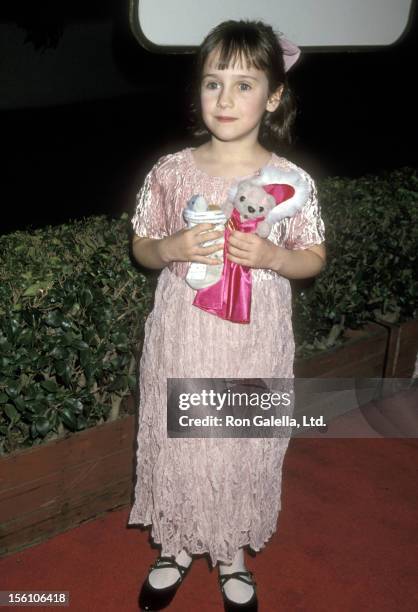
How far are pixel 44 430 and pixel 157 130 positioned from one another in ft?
50.2

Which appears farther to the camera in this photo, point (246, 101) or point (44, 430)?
point (44, 430)

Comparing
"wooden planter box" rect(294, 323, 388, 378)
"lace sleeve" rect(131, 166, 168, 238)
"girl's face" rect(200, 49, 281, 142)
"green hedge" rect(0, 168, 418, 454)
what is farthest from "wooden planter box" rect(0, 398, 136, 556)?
"girl's face" rect(200, 49, 281, 142)

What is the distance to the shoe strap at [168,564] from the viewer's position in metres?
2.85

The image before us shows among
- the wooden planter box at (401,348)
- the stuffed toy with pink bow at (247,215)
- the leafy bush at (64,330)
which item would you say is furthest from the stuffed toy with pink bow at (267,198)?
the wooden planter box at (401,348)

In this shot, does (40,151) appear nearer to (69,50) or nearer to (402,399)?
(69,50)

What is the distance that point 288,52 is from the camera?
7.66 feet

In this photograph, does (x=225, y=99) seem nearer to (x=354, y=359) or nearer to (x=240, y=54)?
(x=240, y=54)

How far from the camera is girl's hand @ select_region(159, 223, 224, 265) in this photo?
2.17 metres

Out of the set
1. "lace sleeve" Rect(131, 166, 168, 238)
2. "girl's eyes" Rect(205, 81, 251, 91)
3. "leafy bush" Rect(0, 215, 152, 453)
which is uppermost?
"girl's eyes" Rect(205, 81, 251, 91)

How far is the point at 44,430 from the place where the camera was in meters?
2.88

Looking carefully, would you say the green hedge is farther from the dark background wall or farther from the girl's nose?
the dark background wall

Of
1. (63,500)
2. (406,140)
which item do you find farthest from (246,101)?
(406,140)

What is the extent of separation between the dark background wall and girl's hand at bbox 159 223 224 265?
23.4ft

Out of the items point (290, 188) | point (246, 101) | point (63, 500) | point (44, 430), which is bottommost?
point (63, 500)
